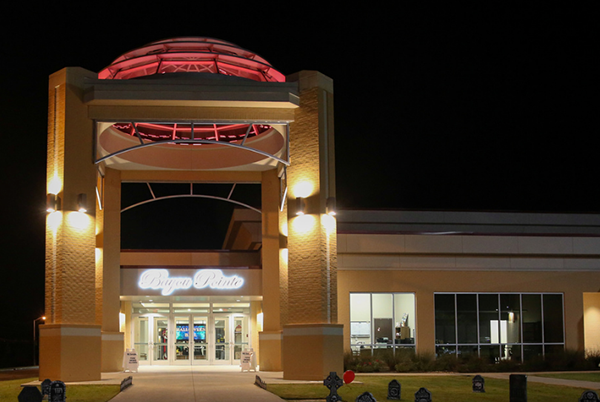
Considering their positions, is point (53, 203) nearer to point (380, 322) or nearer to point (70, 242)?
point (70, 242)

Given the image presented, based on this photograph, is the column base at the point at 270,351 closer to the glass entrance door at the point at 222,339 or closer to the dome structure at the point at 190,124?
the glass entrance door at the point at 222,339

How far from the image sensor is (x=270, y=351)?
31.9 m

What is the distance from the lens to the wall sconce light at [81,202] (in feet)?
79.8

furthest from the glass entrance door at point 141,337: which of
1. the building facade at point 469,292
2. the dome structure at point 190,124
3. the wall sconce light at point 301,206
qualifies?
the wall sconce light at point 301,206

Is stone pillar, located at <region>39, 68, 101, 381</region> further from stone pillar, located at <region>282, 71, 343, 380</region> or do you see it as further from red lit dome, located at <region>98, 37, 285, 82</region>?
stone pillar, located at <region>282, 71, 343, 380</region>

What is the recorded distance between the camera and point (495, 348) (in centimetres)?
3225

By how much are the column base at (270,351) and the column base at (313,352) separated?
7195 millimetres

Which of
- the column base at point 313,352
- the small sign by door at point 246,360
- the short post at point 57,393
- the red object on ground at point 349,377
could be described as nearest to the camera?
the short post at point 57,393

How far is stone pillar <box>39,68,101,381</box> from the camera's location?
2375 centimetres

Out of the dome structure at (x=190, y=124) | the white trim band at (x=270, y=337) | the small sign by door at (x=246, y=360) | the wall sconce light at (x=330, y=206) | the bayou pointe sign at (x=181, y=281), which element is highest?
the dome structure at (x=190, y=124)

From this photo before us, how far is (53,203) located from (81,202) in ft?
2.86

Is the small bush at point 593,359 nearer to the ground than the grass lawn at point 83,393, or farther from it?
nearer to the ground

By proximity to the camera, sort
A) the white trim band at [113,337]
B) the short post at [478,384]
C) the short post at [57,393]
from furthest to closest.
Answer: the white trim band at [113,337] < the short post at [478,384] < the short post at [57,393]

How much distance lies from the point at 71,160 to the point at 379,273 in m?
13.6
